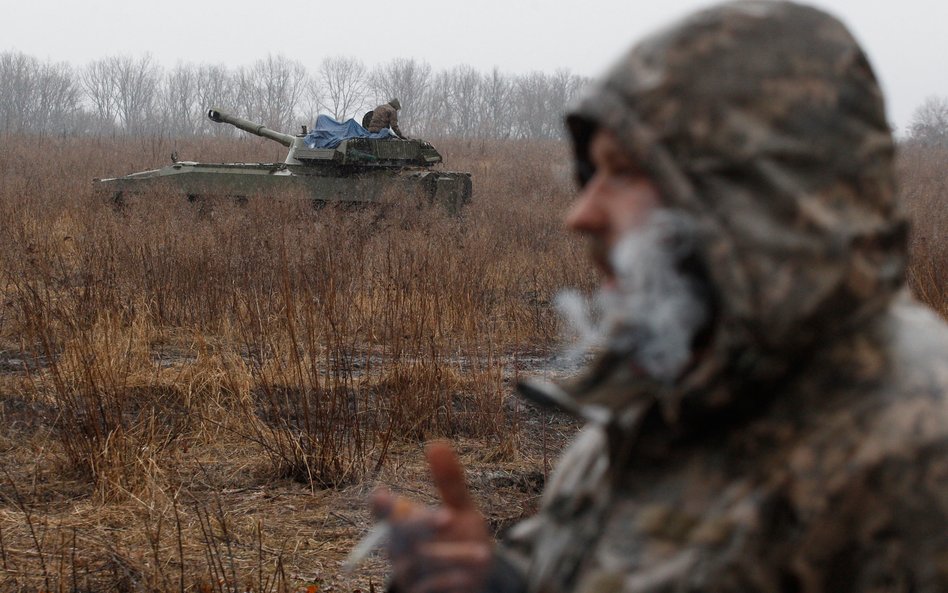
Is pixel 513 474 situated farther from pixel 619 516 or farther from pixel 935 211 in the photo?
pixel 935 211

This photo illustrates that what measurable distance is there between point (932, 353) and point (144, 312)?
22.4 ft

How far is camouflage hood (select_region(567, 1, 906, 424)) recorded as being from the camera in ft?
2.87

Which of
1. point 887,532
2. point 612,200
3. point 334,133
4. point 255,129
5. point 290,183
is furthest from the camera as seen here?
point 255,129

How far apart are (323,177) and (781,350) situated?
46.4ft

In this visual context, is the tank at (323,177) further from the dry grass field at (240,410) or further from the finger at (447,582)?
the finger at (447,582)

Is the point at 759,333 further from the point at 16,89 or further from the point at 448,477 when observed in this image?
the point at 16,89

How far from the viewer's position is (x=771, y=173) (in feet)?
2.91

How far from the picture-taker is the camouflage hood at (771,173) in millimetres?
874

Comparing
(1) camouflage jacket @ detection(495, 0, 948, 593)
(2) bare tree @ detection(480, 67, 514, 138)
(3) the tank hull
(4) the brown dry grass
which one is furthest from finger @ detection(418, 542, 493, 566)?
(2) bare tree @ detection(480, 67, 514, 138)

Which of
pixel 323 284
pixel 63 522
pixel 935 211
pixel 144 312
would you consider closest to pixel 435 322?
pixel 323 284

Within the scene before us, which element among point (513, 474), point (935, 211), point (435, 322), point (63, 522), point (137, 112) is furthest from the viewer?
point (137, 112)

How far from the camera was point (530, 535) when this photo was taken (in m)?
1.24

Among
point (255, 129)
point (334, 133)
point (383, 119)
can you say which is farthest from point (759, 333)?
point (255, 129)

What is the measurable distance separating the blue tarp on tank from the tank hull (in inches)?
21.5
